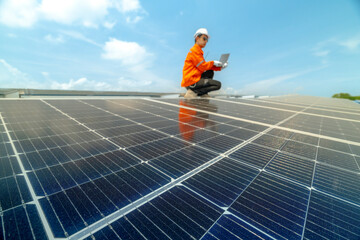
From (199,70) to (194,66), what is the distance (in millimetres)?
475

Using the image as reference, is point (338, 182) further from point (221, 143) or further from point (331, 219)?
point (221, 143)

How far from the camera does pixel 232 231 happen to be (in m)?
1.61

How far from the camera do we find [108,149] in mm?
3094

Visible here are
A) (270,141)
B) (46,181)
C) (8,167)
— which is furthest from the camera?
(270,141)

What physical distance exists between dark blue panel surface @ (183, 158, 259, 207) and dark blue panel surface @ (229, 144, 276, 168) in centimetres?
26

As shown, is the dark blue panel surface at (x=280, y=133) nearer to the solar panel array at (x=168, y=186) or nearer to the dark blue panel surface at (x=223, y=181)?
the solar panel array at (x=168, y=186)

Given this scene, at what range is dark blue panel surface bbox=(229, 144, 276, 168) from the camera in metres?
3.02

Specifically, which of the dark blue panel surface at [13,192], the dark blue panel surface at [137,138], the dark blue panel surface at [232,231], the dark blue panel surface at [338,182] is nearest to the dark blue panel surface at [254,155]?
the dark blue panel surface at [338,182]

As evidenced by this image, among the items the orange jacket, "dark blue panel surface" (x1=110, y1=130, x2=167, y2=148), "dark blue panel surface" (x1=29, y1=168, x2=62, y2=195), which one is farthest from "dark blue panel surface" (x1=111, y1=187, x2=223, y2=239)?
the orange jacket

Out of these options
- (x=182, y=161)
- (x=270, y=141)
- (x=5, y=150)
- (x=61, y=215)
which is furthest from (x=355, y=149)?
(x=5, y=150)

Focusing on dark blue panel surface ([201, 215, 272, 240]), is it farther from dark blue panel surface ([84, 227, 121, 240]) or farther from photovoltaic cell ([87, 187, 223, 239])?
dark blue panel surface ([84, 227, 121, 240])

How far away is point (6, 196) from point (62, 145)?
4.63ft

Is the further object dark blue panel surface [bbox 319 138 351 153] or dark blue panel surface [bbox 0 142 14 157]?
dark blue panel surface [bbox 319 138 351 153]

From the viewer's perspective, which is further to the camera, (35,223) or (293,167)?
(293,167)
